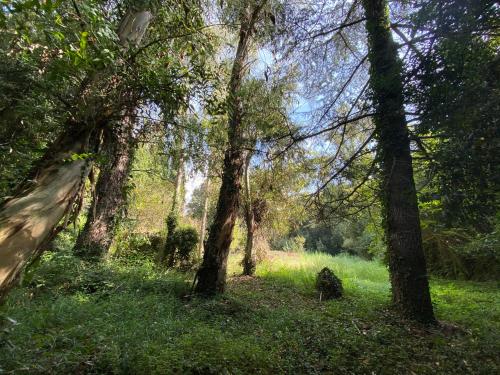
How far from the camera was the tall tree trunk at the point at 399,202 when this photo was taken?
5180 millimetres

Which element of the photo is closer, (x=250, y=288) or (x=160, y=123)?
(x=160, y=123)

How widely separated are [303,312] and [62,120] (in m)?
4.93

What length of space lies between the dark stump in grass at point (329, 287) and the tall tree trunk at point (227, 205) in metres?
2.54

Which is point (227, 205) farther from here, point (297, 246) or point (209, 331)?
point (297, 246)

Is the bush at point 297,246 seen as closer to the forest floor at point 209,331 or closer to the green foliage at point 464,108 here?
the forest floor at point 209,331

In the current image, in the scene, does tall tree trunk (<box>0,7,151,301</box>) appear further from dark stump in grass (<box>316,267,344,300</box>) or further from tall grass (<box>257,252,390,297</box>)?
tall grass (<box>257,252,390,297</box>)

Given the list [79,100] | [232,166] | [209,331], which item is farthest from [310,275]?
[79,100]

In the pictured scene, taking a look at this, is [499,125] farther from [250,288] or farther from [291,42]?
[250,288]

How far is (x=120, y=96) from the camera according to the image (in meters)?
3.20

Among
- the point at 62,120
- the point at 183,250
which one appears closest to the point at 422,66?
the point at 62,120

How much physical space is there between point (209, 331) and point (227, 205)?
3.31m

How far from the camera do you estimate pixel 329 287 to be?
7504 millimetres

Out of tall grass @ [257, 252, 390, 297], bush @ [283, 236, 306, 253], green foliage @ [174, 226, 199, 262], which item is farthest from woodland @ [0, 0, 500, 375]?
bush @ [283, 236, 306, 253]

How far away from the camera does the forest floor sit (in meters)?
3.00
